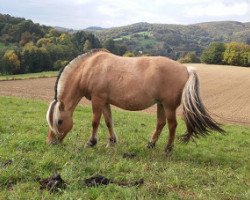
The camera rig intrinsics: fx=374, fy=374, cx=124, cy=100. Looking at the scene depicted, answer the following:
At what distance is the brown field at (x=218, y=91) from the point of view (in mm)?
32406

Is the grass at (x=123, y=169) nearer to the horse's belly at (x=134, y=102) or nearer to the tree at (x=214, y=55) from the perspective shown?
the horse's belly at (x=134, y=102)

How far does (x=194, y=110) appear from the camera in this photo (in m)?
8.86

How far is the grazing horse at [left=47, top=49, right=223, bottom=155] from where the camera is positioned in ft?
29.6

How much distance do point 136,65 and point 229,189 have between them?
14.1ft

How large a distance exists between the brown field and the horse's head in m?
10.3

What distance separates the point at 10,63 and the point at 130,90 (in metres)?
58.1

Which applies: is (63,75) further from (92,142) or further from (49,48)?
(49,48)

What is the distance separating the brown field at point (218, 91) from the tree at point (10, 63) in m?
13.0

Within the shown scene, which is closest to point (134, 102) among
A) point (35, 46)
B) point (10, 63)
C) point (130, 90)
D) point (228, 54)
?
point (130, 90)

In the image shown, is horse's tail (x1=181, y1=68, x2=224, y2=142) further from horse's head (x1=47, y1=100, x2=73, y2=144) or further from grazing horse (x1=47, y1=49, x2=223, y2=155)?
horse's head (x1=47, y1=100, x2=73, y2=144)

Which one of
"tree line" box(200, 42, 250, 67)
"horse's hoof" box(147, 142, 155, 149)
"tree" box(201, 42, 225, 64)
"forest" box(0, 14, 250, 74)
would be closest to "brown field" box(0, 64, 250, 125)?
"horse's hoof" box(147, 142, 155, 149)

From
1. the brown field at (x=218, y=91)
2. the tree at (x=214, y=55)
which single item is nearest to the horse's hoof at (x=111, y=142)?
the brown field at (x=218, y=91)

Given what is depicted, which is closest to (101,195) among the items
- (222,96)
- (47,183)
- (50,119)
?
(47,183)

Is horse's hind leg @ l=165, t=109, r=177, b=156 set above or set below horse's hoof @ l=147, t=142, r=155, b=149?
above
